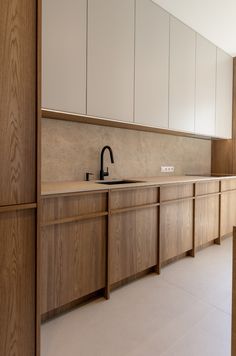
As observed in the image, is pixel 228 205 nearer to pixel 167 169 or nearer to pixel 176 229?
pixel 167 169

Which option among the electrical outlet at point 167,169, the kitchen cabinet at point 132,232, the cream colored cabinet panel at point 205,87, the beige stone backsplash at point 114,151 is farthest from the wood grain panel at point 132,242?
the cream colored cabinet panel at point 205,87

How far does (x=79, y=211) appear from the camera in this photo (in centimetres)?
173

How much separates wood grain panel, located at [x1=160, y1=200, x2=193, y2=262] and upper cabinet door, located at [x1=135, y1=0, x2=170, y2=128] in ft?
2.93

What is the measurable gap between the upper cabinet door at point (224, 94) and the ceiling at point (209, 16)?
1.06 ft

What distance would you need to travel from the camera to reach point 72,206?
5.56 ft

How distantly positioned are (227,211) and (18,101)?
3.05 metres

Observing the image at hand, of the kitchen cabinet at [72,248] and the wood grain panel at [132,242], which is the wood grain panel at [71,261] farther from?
the wood grain panel at [132,242]

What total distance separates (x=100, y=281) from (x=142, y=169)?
4.76ft

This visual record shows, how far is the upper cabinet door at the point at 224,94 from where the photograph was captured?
3.46 meters

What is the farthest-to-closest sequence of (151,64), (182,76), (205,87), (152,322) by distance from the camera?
1. (205,87)
2. (182,76)
3. (151,64)
4. (152,322)

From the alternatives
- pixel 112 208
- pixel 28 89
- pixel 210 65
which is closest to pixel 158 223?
pixel 112 208

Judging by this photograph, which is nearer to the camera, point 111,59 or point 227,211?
point 111,59

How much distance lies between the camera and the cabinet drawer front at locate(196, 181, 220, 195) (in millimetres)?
2830

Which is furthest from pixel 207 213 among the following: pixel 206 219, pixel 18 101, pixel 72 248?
pixel 18 101
